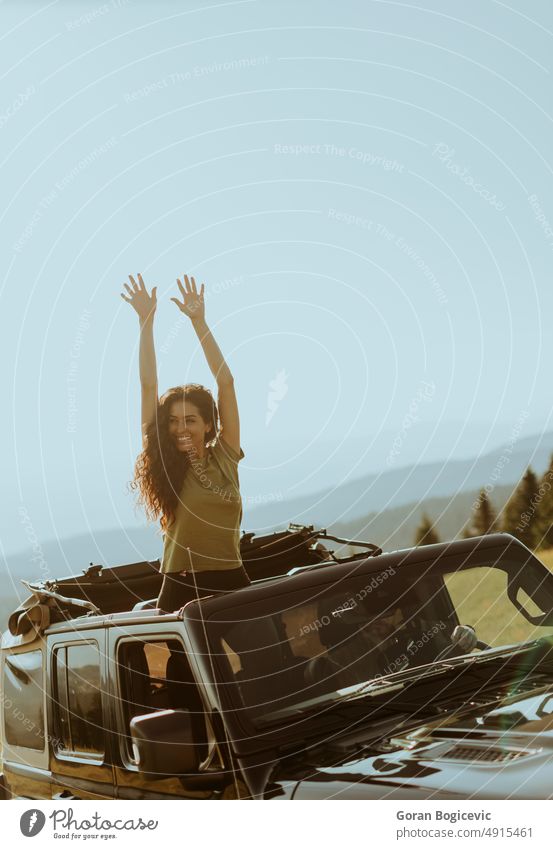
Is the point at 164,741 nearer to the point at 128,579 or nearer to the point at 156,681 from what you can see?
the point at 156,681

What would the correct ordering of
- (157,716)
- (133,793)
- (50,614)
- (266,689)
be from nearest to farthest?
(157,716), (266,689), (133,793), (50,614)

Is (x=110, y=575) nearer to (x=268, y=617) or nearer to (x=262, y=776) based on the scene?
(x=268, y=617)

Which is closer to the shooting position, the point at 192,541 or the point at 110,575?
the point at 192,541

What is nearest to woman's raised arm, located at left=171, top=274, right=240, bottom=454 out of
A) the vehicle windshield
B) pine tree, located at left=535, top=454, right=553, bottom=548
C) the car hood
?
the vehicle windshield

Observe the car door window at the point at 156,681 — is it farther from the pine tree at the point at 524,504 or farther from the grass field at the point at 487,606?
the pine tree at the point at 524,504

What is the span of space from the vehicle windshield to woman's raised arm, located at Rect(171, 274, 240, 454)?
838 millimetres

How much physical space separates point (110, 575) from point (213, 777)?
5.65ft

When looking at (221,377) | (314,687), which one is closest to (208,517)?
(221,377)

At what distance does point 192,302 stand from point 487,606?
5.61 ft

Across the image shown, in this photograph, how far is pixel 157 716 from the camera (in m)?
2.50

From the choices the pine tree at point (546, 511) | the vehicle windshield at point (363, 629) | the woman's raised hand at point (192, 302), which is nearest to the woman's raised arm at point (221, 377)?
the woman's raised hand at point (192, 302)

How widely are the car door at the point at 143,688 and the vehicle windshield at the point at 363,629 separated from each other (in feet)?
0.52

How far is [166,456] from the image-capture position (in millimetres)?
3764
